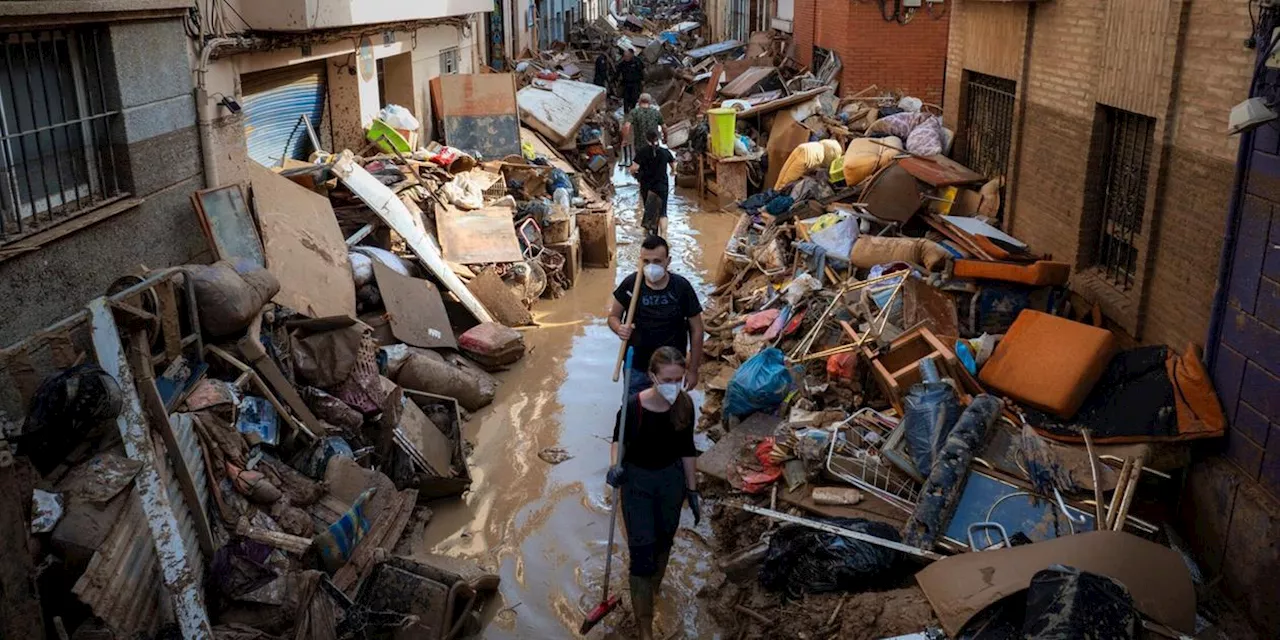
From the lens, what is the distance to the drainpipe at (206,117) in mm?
8055

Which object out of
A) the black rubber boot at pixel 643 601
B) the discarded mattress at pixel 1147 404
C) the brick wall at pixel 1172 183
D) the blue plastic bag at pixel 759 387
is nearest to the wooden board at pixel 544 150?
the brick wall at pixel 1172 183

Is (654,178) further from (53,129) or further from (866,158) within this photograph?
(53,129)

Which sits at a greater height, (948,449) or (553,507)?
(948,449)

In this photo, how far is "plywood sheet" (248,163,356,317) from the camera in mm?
8297

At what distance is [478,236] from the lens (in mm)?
11484

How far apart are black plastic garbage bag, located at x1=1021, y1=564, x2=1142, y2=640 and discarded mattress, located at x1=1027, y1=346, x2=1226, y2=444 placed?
200cm

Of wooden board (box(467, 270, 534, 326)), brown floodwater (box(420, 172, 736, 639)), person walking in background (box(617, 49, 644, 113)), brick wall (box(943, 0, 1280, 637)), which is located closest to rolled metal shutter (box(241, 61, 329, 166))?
wooden board (box(467, 270, 534, 326))

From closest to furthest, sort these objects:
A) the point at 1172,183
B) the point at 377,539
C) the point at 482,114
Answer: the point at 377,539 < the point at 1172,183 < the point at 482,114

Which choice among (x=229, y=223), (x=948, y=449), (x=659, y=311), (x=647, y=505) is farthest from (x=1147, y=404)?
(x=229, y=223)

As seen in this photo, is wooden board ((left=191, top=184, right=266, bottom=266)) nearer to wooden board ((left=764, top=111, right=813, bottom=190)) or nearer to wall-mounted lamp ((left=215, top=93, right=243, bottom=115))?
wall-mounted lamp ((left=215, top=93, right=243, bottom=115))

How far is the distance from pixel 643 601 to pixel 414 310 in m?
4.87

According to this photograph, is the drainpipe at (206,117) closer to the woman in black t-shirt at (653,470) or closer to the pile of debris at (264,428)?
the pile of debris at (264,428)

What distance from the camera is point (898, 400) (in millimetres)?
6941

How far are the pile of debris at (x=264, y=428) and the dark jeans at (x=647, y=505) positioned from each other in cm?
104
